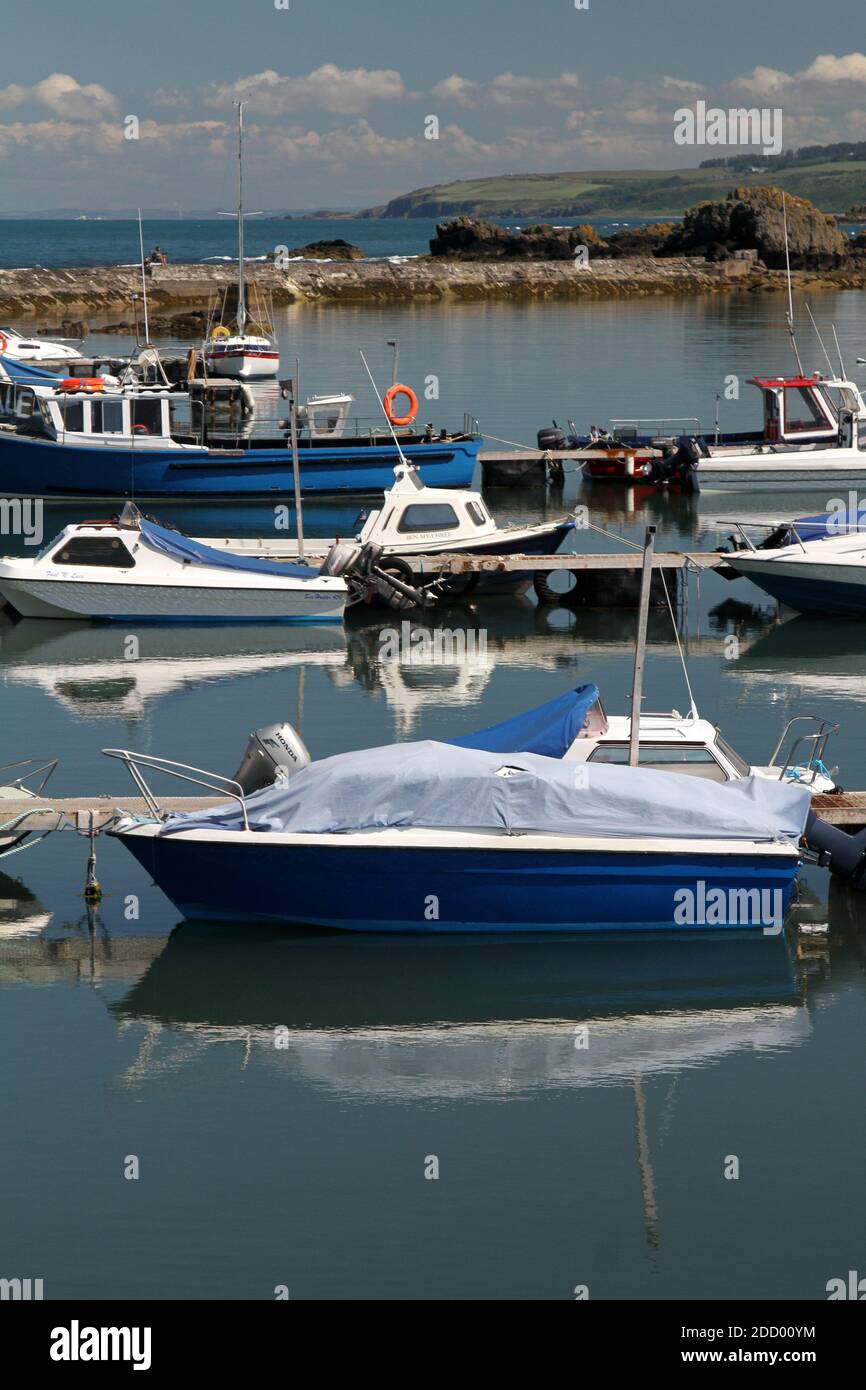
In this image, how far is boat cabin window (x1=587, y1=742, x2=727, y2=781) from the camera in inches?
688

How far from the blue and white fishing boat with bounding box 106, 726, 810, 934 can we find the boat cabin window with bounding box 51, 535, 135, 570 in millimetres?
12835

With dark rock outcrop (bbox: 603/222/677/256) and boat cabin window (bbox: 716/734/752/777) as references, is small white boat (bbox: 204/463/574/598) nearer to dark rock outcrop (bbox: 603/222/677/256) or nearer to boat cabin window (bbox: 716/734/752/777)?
boat cabin window (bbox: 716/734/752/777)

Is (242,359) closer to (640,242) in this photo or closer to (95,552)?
(95,552)

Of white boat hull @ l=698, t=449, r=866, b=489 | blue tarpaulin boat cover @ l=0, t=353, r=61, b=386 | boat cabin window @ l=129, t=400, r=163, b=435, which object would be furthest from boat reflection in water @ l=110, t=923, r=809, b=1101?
blue tarpaulin boat cover @ l=0, t=353, r=61, b=386

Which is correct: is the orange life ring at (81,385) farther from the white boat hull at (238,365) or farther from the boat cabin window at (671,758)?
the boat cabin window at (671,758)

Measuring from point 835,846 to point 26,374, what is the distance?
121 ft

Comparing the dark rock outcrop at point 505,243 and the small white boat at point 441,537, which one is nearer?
the small white boat at point 441,537

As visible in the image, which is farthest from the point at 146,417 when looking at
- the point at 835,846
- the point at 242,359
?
the point at 835,846

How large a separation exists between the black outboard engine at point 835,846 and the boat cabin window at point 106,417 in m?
27.3

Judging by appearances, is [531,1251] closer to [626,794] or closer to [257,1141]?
[257,1141]

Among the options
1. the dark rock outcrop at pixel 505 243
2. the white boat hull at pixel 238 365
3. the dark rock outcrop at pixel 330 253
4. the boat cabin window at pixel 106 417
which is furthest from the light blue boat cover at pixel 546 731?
the dark rock outcrop at pixel 330 253

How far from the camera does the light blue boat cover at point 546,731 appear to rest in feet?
56.0

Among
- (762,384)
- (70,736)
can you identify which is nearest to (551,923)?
(70,736)

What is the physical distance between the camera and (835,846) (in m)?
17.6
